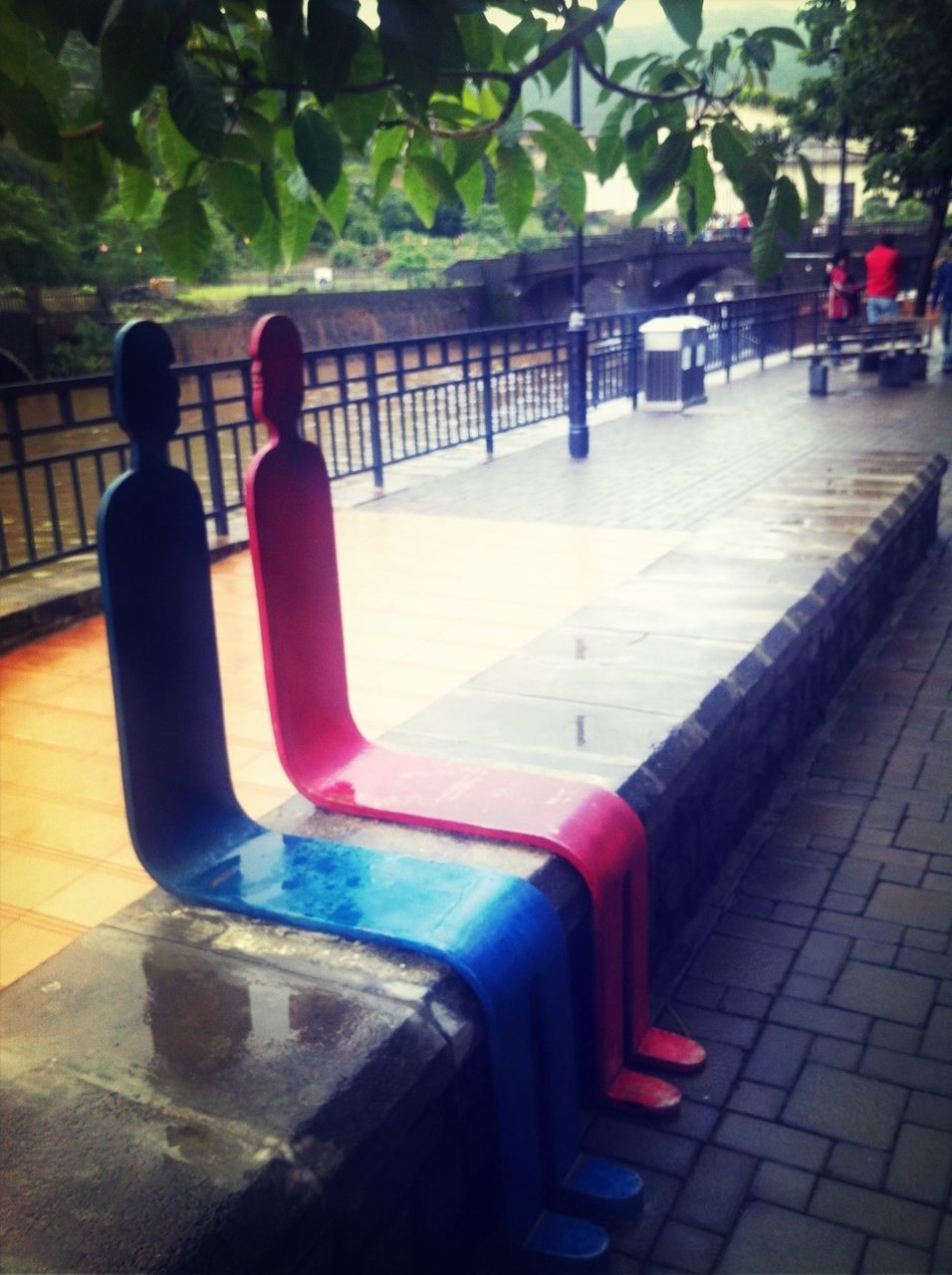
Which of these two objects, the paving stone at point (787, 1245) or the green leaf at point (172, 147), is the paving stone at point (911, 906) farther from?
the green leaf at point (172, 147)

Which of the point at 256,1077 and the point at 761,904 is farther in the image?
the point at 761,904

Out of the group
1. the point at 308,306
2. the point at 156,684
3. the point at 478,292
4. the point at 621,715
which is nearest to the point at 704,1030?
the point at 621,715

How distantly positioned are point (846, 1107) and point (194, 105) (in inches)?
97.7

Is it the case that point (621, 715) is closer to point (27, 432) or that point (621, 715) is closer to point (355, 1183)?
point (355, 1183)

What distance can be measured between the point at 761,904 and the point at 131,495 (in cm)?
234

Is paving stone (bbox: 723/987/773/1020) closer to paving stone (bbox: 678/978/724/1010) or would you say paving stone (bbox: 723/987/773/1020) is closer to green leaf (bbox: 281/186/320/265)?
paving stone (bbox: 678/978/724/1010)

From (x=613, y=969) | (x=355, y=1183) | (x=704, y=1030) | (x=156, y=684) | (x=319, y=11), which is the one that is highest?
(x=319, y=11)

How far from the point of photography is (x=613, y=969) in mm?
2709

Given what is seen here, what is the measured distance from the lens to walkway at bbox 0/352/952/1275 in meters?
2.46

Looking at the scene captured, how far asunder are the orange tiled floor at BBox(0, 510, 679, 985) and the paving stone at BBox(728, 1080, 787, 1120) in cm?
166

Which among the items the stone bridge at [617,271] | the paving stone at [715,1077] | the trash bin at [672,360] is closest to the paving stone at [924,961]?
the paving stone at [715,1077]

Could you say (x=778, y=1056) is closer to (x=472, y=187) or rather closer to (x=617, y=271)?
(x=472, y=187)

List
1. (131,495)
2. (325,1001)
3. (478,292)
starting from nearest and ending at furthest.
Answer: (325,1001), (131,495), (478,292)

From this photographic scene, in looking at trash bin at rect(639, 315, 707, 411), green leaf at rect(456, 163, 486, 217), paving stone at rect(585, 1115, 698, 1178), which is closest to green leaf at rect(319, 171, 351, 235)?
green leaf at rect(456, 163, 486, 217)
